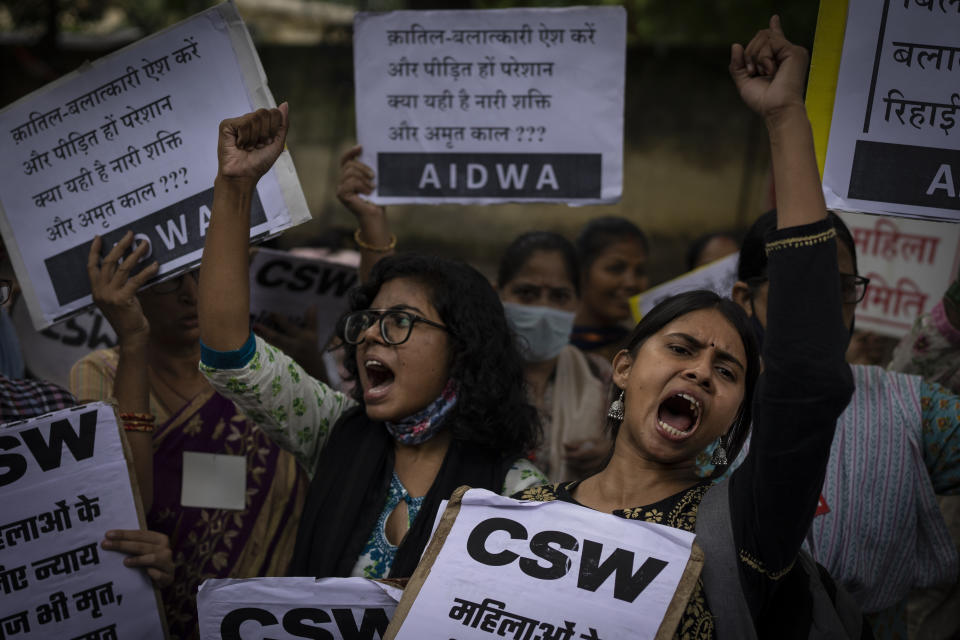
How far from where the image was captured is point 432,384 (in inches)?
106

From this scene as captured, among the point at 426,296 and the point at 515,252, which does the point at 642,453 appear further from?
the point at 515,252

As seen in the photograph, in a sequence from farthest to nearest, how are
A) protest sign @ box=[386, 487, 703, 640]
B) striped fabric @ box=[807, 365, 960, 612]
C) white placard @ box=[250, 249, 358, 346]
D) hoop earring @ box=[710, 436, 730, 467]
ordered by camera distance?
white placard @ box=[250, 249, 358, 346] → striped fabric @ box=[807, 365, 960, 612] → hoop earring @ box=[710, 436, 730, 467] → protest sign @ box=[386, 487, 703, 640]

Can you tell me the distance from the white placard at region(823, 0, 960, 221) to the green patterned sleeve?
1.55 metres

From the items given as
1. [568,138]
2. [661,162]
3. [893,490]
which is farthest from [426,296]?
[661,162]

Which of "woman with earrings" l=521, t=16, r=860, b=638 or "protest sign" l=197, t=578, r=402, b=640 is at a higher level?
"woman with earrings" l=521, t=16, r=860, b=638

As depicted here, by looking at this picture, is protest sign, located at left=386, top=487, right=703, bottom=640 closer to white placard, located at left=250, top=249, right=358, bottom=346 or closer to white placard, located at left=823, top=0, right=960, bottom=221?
white placard, located at left=823, top=0, right=960, bottom=221

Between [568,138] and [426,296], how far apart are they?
0.81 metres

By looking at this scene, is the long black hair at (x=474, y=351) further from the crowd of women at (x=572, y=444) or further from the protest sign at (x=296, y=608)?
the protest sign at (x=296, y=608)

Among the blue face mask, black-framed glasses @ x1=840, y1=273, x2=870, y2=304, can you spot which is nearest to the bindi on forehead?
black-framed glasses @ x1=840, y1=273, x2=870, y2=304

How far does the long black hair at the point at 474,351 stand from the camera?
8.93 feet

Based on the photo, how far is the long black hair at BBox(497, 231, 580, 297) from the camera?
13.9ft

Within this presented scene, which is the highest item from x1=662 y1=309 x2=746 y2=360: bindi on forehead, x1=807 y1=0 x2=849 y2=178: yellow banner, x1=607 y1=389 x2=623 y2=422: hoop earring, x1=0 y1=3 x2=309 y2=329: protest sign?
x1=807 y1=0 x2=849 y2=178: yellow banner

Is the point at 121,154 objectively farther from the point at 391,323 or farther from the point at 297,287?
the point at 297,287

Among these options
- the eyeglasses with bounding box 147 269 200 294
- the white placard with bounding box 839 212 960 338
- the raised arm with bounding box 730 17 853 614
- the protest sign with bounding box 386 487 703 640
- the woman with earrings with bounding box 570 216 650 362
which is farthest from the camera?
the woman with earrings with bounding box 570 216 650 362
